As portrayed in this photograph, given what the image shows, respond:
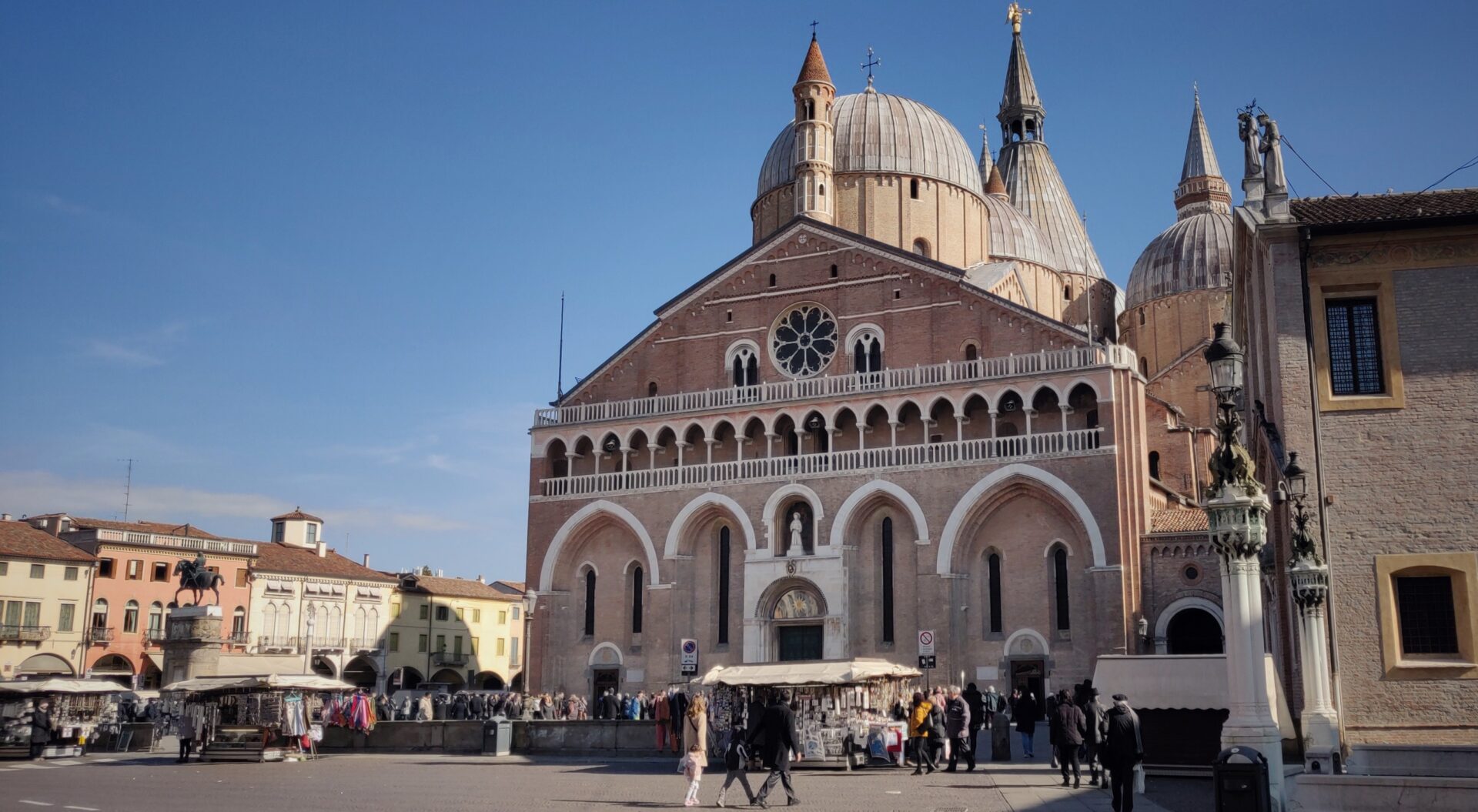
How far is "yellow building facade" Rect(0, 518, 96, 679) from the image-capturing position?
4906 cm

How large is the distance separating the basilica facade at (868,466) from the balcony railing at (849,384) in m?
0.07

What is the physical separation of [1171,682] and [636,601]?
23.9 meters

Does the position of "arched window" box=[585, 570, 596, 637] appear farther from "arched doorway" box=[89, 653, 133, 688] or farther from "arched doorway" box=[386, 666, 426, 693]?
"arched doorway" box=[386, 666, 426, 693]

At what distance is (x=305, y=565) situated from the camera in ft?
193

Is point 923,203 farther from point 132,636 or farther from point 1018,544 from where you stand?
point 132,636

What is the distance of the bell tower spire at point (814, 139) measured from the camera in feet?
137

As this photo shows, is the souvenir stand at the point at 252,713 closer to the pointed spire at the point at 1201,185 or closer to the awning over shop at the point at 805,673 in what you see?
the awning over shop at the point at 805,673

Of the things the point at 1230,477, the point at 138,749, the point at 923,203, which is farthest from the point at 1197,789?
the point at 923,203

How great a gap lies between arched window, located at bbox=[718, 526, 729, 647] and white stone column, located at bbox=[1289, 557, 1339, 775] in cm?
2169

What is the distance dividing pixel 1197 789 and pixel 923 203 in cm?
3030

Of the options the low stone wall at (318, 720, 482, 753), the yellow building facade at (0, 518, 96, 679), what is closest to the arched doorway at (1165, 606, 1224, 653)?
the low stone wall at (318, 720, 482, 753)

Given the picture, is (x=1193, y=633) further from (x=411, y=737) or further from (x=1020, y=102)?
(x=1020, y=102)

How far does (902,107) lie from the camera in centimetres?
4694

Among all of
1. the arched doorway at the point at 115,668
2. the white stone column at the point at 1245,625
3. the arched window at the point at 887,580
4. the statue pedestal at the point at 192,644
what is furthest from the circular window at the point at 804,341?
the arched doorway at the point at 115,668
